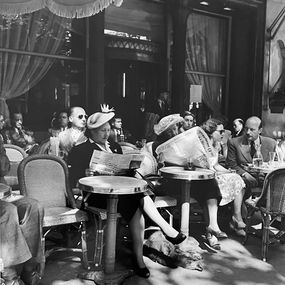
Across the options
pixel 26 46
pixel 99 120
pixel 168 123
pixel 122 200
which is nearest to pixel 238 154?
pixel 168 123

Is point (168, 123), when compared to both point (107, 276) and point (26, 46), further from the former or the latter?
point (26, 46)

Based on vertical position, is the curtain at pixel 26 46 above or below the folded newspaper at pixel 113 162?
above

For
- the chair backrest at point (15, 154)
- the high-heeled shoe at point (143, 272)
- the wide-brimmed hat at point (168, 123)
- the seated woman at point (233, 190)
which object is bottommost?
the high-heeled shoe at point (143, 272)

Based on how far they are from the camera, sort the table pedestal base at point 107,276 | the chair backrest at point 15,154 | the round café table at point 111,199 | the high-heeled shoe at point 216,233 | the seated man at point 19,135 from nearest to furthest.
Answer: the round café table at point 111,199, the table pedestal base at point 107,276, the high-heeled shoe at point 216,233, the chair backrest at point 15,154, the seated man at point 19,135

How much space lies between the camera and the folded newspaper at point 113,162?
3.71m

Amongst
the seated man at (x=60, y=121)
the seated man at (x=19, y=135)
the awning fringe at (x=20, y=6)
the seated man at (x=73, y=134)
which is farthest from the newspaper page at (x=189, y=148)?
the seated man at (x=60, y=121)

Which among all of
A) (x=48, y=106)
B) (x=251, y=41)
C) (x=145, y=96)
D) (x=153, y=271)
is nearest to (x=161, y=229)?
(x=153, y=271)

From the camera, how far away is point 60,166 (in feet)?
12.9

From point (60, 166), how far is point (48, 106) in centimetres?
313

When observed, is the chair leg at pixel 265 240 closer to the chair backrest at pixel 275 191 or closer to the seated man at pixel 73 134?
the chair backrest at pixel 275 191

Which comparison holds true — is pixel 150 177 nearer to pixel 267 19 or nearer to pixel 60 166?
pixel 60 166

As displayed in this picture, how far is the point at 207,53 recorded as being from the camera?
28.9 feet

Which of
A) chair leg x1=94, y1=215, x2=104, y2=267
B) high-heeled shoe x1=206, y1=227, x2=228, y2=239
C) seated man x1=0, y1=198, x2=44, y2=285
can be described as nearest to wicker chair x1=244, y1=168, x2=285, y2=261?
high-heeled shoe x1=206, y1=227, x2=228, y2=239

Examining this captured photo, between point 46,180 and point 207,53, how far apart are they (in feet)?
19.3
